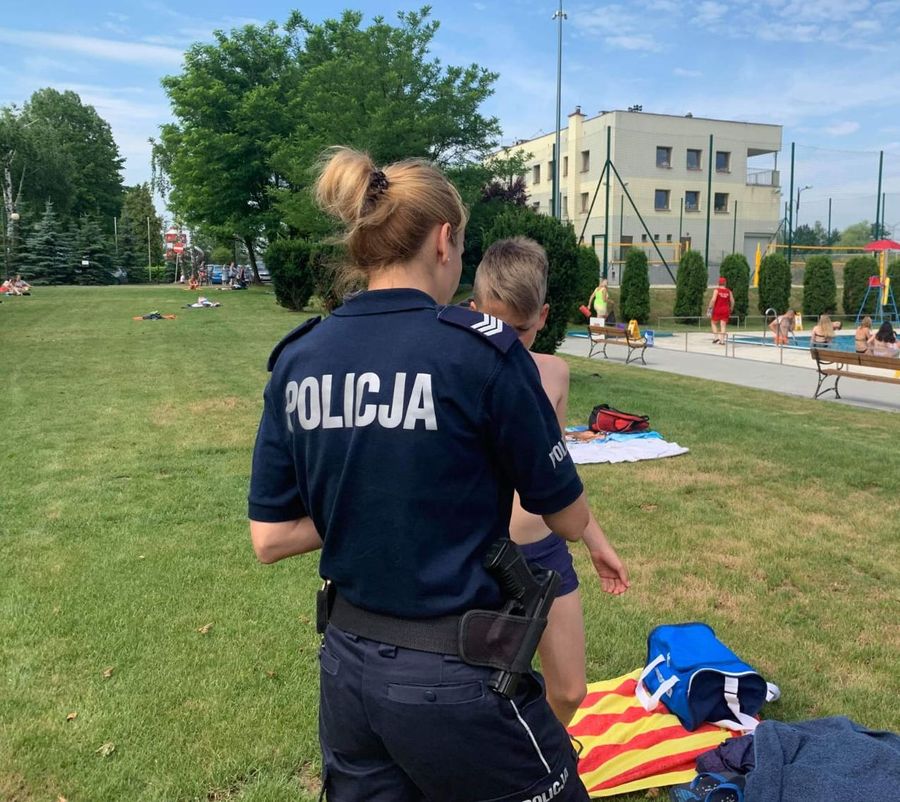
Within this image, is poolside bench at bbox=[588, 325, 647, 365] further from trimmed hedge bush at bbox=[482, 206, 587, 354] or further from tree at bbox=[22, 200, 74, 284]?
tree at bbox=[22, 200, 74, 284]

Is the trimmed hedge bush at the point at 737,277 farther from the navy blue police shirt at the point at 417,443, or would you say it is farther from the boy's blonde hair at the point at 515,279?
the navy blue police shirt at the point at 417,443

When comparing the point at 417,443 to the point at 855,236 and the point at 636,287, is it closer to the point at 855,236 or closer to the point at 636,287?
the point at 636,287

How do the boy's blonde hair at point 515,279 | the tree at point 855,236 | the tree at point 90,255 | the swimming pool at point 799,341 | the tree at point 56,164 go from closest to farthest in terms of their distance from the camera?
the boy's blonde hair at point 515,279 → the swimming pool at point 799,341 → the tree at point 855,236 → the tree at point 56,164 → the tree at point 90,255

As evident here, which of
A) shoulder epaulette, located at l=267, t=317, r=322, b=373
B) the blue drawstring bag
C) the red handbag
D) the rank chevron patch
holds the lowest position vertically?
the blue drawstring bag

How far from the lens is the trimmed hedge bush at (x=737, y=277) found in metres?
29.5

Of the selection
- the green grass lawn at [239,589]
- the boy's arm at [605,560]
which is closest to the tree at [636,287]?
the green grass lawn at [239,589]

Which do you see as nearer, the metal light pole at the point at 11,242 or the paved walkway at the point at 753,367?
the paved walkway at the point at 753,367

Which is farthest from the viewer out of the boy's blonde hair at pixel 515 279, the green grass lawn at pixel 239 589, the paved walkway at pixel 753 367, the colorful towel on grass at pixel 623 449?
the paved walkway at pixel 753 367

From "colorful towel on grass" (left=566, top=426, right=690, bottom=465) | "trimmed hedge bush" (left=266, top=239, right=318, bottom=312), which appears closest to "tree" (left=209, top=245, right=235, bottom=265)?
"trimmed hedge bush" (left=266, top=239, right=318, bottom=312)

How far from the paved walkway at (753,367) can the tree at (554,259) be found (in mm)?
4056

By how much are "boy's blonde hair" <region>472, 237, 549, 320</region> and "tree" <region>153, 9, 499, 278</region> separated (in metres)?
19.4

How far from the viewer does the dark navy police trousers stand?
56.1 inches

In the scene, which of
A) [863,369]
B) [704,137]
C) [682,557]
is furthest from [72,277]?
[682,557]

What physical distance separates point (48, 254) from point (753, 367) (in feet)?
178
